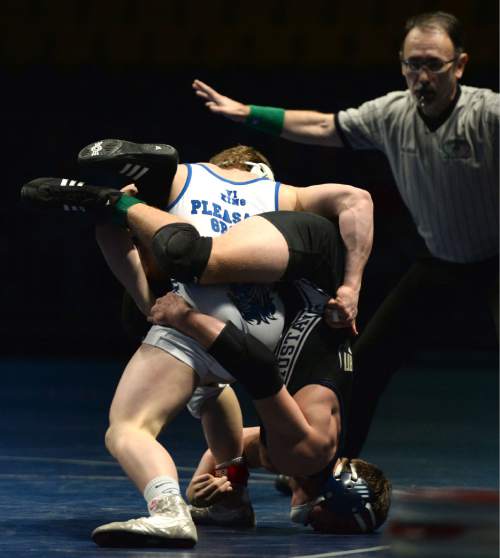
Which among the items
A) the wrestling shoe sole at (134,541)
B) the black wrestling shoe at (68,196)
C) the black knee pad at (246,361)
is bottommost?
the wrestling shoe sole at (134,541)

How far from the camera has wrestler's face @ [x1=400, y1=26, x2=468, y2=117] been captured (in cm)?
→ 486

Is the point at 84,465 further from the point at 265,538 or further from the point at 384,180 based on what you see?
the point at 384,180

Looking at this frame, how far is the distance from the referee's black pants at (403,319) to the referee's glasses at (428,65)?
2.51 feet

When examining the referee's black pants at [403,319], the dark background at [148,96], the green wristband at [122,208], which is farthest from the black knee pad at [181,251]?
the dark background at [148,96]

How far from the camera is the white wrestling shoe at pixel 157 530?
146 inches

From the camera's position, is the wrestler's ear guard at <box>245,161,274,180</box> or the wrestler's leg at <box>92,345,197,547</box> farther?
the wrestler's ear guard at <box>245,161,274,180</box>

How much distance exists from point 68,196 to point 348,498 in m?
1.31

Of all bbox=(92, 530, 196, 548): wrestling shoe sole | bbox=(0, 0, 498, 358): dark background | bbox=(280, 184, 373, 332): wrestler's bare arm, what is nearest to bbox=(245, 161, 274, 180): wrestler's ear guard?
bbox=(280, 184, 373, 332): wrestler's bare arm

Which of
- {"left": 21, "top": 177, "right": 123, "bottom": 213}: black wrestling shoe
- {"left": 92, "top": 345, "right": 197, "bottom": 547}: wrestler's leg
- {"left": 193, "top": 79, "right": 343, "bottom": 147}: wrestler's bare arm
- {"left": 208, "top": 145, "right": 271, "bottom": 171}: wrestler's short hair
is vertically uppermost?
{"left": 21, "top": 177, "right": 123, "bottom": 213}: black wrestling shoe

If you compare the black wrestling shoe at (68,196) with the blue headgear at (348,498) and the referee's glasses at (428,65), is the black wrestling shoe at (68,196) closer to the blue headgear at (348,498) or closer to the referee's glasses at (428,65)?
the blue headgear at (348,498)

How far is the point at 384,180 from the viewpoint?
12.4 metres

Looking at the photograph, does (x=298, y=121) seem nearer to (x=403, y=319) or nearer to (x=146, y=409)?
(x=403, y=319)

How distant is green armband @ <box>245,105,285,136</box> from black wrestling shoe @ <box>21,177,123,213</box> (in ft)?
4.80

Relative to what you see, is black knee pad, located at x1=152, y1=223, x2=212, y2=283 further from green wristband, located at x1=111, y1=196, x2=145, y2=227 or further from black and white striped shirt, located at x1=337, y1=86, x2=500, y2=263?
black and white striped shirt, located at x1=337, y1=86, x2=500, y2=263
